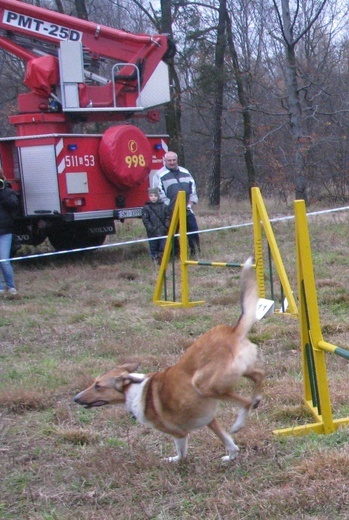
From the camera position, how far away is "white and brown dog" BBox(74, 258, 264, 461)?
13.5ft

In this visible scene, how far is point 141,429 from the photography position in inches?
194

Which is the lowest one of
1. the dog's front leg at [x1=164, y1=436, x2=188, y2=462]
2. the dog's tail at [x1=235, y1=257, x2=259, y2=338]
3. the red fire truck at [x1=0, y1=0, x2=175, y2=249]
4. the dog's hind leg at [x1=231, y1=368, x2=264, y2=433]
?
the dog's front leg at [x1=164, y1=436, x2=188, y2=462]

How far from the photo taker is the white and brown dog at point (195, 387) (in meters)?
4.11

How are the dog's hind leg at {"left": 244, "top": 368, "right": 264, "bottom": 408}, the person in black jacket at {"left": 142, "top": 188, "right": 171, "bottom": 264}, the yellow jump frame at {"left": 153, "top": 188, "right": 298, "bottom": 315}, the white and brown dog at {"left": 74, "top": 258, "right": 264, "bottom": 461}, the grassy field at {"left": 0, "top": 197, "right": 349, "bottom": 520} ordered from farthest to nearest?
the person in black jacket at {"left": 142, "top": 188, "right": 171, "bottom": 264} < the yellow jump frame at {"left": 153, "top": 188, "right": 298, "bottom": 315} < the dog's hind leg at {"left": 244, "top": 368, "right": 264, "bottom": 408} < the white and brown dog at {"left": 74, "top": 258, "right": 264, "bottom": 461} < the grassy field at {"left": 0, "top": 197, "right": 349, "bottom": 520}

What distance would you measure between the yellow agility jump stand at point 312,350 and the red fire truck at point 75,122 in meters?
7.73

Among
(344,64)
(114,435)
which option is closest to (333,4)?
(344,64)

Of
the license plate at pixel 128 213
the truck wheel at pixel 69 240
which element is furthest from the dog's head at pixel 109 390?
the truck wheel at pixel 69 240

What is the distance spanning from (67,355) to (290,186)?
19.6m

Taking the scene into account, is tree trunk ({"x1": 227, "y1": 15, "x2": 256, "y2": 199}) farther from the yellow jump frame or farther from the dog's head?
the dog's head

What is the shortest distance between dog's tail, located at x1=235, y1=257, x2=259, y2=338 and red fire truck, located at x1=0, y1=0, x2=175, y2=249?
787 cm

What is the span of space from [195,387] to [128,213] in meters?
8.72

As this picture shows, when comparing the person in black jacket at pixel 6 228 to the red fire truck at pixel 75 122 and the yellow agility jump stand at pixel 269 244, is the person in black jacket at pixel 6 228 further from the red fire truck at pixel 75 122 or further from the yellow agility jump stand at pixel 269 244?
the yellow agility jump stand at pixel 269 244

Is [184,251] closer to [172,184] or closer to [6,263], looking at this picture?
[6,263]

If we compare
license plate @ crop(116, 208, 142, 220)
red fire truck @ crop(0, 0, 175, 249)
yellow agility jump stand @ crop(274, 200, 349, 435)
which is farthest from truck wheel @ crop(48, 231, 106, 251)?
yellow agility jump stand @ crop(274, 200, 349, 435)
